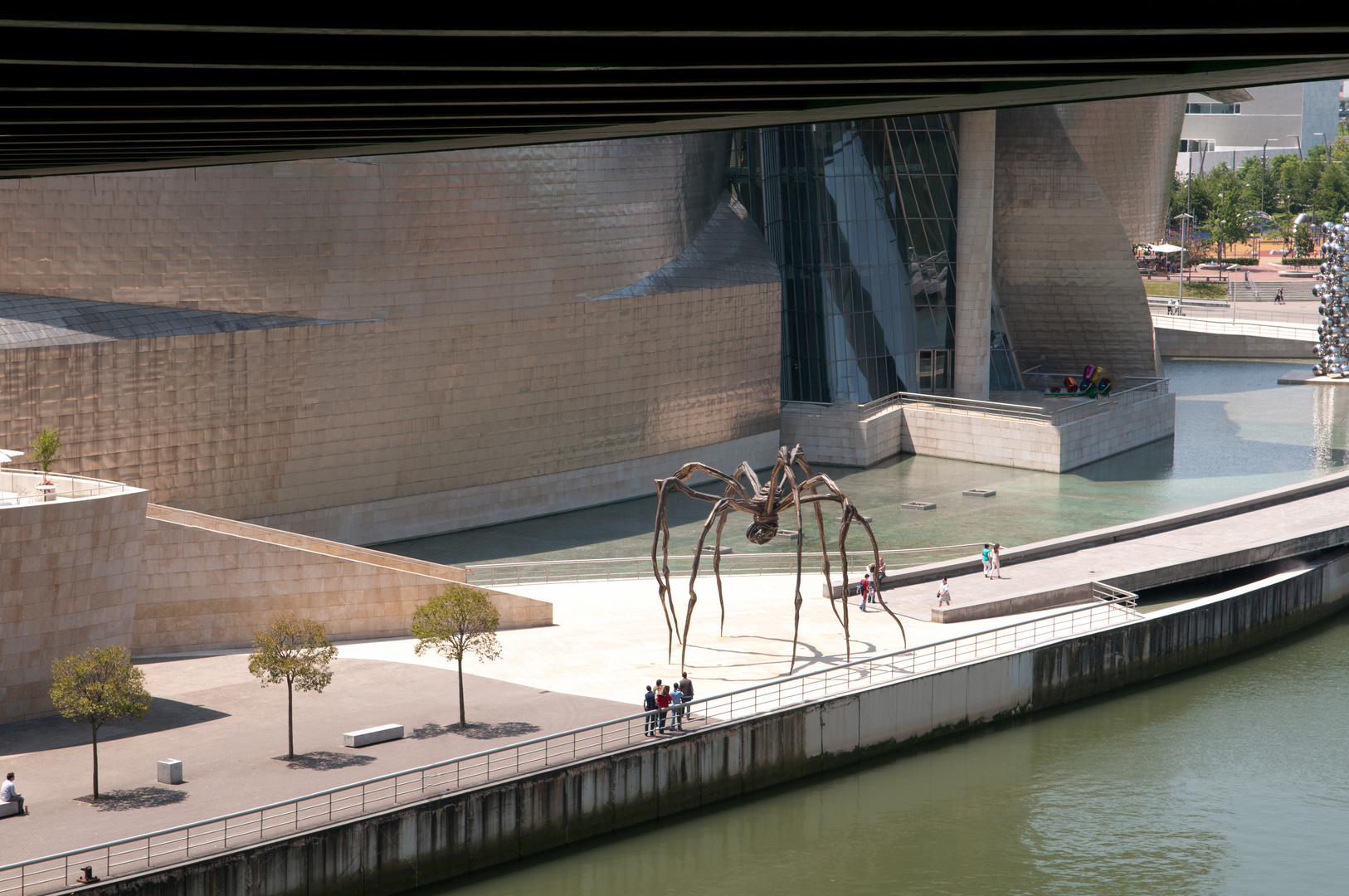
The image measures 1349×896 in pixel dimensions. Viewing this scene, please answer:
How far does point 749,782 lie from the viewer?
20.5 metres

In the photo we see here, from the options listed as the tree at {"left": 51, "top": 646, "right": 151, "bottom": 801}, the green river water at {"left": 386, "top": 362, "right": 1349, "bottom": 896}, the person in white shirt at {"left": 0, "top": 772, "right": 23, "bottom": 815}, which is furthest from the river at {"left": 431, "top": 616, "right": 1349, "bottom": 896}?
the person in white shirt at {"left": 0, "top": 772, "right": 23, "bottom": 815}

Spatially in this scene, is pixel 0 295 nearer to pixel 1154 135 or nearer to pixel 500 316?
pixel 500 316

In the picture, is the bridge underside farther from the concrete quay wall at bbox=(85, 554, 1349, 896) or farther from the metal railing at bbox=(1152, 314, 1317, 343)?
the metal railing at bbox=(1152, 314, 1317, 343)

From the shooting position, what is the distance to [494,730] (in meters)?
19.5

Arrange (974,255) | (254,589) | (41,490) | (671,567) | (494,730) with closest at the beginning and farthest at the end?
(494,730), (41,490), (254,589), (671,567), (974,255)

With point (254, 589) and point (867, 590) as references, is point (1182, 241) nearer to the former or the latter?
point (867, 590)

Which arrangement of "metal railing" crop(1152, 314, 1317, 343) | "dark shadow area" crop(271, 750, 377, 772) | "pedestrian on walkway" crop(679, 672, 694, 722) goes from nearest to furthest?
"dark shadow area" crop(271, 750, 377, 772)
"pedestrian on walkway" crop(679, 672, 694, 722)
"metal railing" crop(1152, 314, 1317, 343)

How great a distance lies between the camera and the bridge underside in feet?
16.2

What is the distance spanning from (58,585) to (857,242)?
29093 millimetres

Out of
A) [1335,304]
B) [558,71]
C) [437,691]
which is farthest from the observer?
[1335,304]

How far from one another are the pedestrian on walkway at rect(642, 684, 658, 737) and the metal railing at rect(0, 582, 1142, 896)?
0.03 metres

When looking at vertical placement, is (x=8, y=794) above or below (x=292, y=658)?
below

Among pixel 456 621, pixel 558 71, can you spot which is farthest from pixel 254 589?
pixel 558 71

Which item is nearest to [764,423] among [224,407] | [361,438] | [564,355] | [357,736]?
[564,355]
